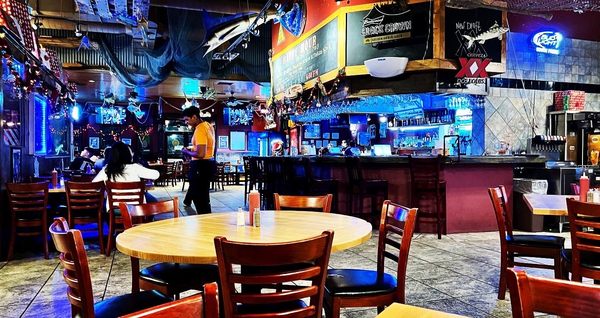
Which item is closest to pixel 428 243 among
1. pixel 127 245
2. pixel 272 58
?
pixel 127 245

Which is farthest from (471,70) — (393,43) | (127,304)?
(127,304)

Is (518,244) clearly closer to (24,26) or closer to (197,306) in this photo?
(197,306)

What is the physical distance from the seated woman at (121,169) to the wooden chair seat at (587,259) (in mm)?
4834

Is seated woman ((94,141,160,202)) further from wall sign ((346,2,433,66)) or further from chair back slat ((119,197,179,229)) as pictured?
wall sign ((346,2,433,66))

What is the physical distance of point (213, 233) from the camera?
8.05 feet

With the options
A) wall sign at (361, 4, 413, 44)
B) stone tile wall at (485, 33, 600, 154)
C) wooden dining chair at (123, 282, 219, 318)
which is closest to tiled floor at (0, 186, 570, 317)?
wooden dining chair at (123, 282, 219, 318)

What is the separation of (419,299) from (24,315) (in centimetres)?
313

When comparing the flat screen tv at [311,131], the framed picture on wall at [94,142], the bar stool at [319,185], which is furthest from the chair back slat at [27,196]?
the framed picture on wall at [94,142]

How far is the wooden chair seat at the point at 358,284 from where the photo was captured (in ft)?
7.84

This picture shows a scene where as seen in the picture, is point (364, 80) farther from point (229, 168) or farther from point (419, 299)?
point (229, 168)

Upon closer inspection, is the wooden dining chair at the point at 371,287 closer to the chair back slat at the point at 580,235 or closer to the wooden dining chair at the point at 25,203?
the chair back slat at the point at 580,235

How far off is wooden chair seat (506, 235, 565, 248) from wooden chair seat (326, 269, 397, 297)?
60.4 inches

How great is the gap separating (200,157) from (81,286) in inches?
193

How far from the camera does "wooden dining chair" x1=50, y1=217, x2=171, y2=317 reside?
184 cm
